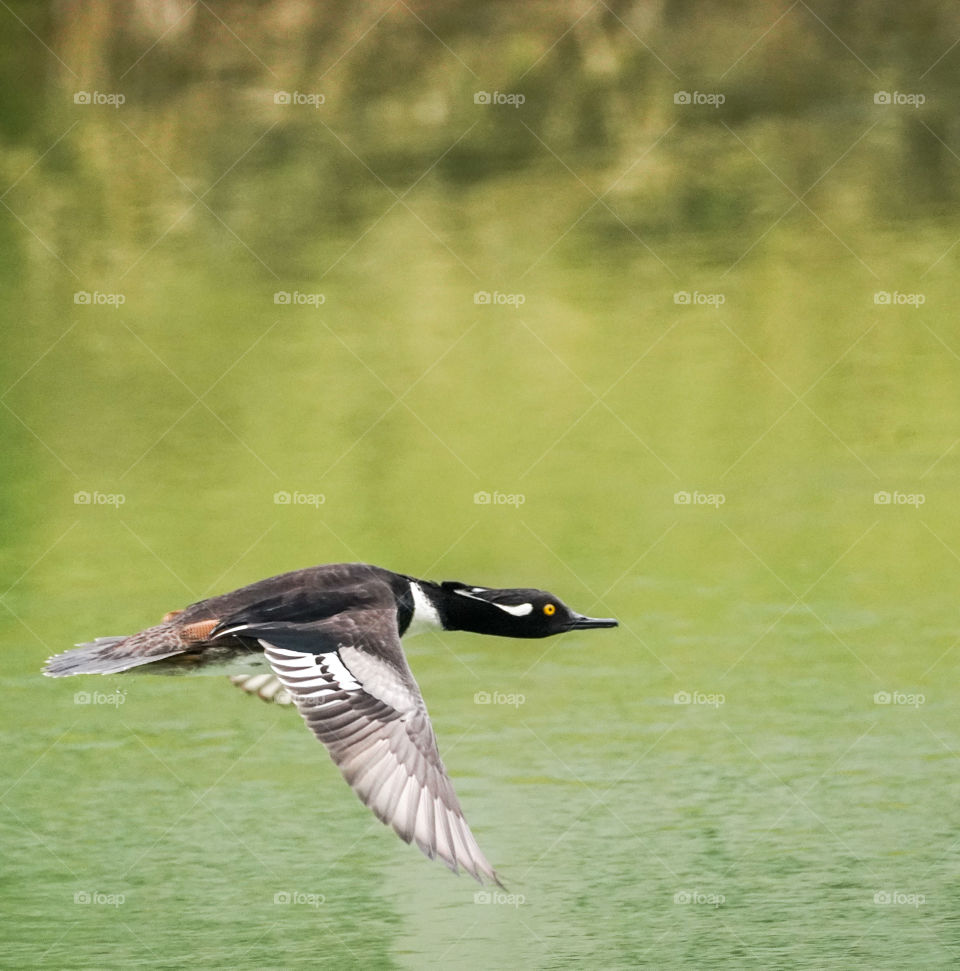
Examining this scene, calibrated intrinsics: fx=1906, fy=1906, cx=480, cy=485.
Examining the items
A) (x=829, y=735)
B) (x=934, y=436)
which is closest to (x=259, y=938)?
(x=829, y=735)

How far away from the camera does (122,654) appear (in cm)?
775

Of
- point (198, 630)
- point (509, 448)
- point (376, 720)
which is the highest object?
point (376, 720)

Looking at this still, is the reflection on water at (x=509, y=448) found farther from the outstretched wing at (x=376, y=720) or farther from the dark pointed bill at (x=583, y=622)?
the outstretched wing at (x=376, y=720)

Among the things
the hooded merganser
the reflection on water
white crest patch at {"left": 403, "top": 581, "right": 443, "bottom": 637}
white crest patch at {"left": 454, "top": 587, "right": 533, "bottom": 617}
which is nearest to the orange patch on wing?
the hooded merganser

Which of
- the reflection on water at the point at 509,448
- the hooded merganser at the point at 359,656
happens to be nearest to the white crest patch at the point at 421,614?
the hooded merganser at the point at 359,656

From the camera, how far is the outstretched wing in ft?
20.4

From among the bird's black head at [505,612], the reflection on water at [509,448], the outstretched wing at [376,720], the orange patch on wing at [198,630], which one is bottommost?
the reflection on water at [509,448]

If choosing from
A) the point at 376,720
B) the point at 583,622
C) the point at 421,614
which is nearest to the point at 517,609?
the point at 583,622

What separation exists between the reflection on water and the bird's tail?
5.17ft

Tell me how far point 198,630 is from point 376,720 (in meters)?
1.24

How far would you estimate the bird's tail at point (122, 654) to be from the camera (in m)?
7.62

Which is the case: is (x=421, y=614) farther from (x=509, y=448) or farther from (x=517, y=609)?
(x=509, y=448)

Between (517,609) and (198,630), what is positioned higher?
(198,630)

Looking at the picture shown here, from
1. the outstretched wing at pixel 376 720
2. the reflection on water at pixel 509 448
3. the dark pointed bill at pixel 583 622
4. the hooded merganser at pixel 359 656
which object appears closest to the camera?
the outstretched wing at pixel 376 720
